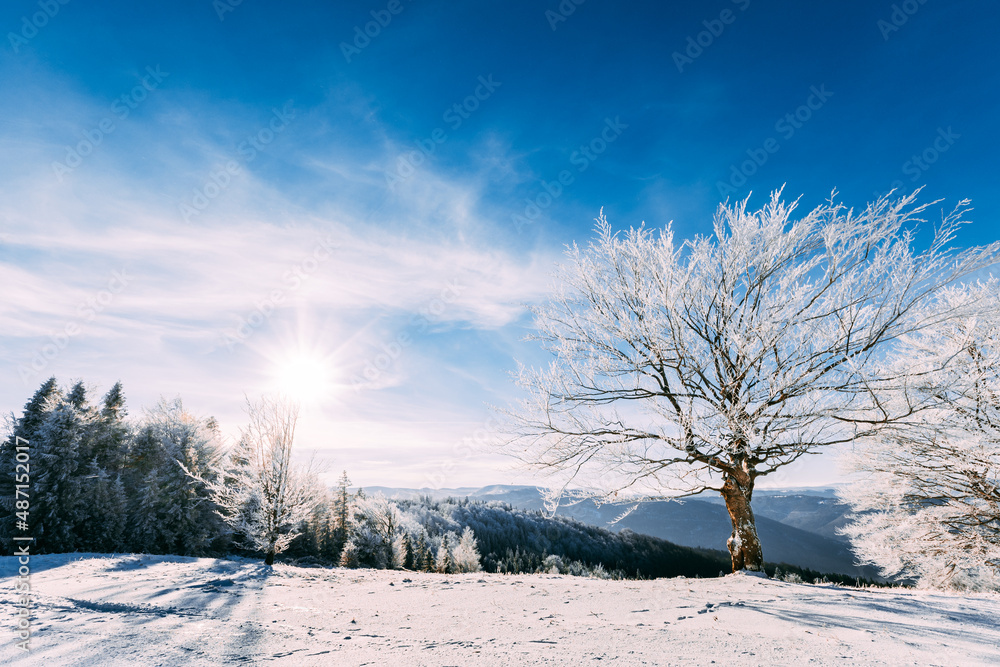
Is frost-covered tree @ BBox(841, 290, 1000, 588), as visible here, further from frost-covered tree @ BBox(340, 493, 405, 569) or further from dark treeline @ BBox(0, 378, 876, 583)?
frost-covered tree @ BBox(340, 493, 405, 569)

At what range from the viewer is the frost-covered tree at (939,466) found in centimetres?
721

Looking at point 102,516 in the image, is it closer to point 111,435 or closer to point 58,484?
point 58,484

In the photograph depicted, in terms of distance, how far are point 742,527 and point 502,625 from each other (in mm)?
6479

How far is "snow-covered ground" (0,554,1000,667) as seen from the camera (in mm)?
3074

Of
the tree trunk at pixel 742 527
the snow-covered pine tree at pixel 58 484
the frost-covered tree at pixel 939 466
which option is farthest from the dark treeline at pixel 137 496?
the tree trunk at pixel 742 527

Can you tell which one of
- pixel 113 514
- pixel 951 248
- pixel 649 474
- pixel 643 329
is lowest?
pixel 113 514

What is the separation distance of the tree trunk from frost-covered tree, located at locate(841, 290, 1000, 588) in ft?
9.19

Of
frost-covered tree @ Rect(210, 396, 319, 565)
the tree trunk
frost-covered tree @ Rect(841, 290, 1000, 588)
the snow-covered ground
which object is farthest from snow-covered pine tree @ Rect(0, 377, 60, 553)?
frost-covered tree @ Rect(841, 290, 1000, 588)

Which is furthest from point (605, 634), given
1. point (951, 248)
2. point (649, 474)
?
point (951, 248)

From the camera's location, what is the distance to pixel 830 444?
24.0 feet

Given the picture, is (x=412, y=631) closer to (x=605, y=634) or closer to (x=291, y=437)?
(x=605, y=634)

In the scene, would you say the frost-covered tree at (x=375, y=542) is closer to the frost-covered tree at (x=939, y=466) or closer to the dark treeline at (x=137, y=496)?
the dark treeline at (x=137, y=496)

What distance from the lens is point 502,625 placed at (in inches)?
163

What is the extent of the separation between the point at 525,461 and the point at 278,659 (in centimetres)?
622
